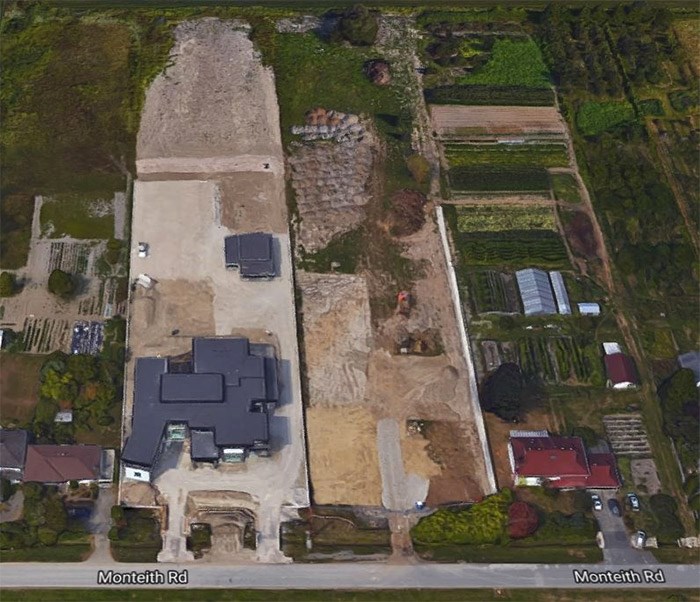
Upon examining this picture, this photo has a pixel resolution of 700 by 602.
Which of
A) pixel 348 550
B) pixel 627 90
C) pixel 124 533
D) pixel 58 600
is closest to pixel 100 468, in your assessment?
pixel 124 533

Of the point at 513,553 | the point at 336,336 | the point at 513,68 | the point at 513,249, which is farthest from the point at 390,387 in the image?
the point at 513,68

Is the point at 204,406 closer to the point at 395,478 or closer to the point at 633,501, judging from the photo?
the point at 395,478

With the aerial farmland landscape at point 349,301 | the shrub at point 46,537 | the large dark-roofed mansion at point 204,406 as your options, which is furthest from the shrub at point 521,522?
the shrub at point 46,537

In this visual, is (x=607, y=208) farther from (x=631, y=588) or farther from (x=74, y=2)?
(x=74, y=2)

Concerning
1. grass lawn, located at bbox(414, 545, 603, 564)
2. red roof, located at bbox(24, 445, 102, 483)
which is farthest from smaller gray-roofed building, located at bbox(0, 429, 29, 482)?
grass lawn, located at bbox(414, 545, 603, 564)

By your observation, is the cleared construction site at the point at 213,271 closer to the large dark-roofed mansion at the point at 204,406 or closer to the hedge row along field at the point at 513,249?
the large dark-roofed mansion at the point at 204,406
